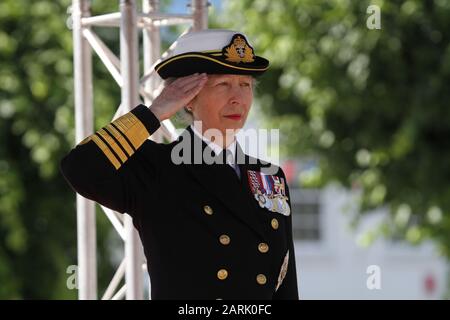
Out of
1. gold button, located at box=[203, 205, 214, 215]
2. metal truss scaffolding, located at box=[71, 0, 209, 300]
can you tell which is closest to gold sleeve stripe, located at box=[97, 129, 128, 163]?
gold button, located at box=[203, 205, 214, 215]

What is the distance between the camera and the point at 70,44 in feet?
28.3

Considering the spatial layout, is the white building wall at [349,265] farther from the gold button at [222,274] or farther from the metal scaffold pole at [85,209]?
the gold button at [222,274]

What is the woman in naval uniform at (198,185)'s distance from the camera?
2994mm

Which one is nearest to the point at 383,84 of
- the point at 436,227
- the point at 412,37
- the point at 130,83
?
the point at 412,37

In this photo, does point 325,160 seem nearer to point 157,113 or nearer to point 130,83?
point 130,83

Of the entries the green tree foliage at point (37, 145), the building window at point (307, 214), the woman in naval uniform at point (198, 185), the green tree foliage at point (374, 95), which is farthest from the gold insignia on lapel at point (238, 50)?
the building window at point (307, 214)

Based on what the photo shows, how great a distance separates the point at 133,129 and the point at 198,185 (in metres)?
0.27

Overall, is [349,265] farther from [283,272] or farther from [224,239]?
[224,239]

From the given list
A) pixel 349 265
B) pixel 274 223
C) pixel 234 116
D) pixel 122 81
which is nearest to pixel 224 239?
pixel 274 223

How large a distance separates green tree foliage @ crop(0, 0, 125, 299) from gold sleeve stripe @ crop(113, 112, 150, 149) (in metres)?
5.45

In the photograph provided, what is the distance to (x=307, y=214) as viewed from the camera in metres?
17.4

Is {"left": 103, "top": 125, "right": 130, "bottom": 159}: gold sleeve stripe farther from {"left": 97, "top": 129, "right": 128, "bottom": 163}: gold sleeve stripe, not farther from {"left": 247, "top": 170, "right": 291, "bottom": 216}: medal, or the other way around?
{"left": 247, "top": 170, "right": 291, "bottom": 216}: medal

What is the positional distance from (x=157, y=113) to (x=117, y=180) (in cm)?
23

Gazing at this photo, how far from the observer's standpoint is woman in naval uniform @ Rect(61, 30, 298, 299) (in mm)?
2994
